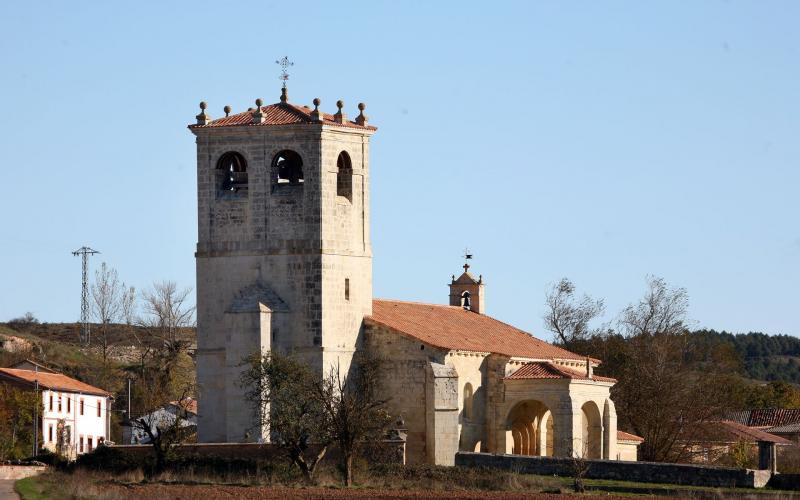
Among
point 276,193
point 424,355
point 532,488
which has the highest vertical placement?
point 276,193

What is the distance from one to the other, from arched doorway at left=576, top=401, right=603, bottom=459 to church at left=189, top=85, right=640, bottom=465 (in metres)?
1.83

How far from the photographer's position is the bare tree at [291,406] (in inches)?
2201

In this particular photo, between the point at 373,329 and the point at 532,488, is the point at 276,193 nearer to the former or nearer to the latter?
the point at 373,329

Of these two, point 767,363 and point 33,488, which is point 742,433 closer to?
point 33,488

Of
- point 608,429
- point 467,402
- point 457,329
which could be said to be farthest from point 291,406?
point 608,429

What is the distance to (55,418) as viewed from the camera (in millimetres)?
82562

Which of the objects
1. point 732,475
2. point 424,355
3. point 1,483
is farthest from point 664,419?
point 1,483

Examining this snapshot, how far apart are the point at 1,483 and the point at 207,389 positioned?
11080 millimetres

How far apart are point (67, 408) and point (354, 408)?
104 ft

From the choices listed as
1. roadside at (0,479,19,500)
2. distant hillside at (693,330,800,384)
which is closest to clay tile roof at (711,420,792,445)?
roadside at (0,479,19,500)

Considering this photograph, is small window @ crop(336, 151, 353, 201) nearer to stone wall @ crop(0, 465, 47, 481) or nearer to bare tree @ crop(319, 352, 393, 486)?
bare tree @ crop(319, 352, 393, 486)

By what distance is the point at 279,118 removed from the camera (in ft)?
204

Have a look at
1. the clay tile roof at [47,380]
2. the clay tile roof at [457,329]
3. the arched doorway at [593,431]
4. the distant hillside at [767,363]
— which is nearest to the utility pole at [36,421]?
the clay tile roof at [47,380]

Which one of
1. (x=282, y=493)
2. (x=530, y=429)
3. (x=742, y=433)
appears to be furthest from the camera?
(x=742, y=433)
